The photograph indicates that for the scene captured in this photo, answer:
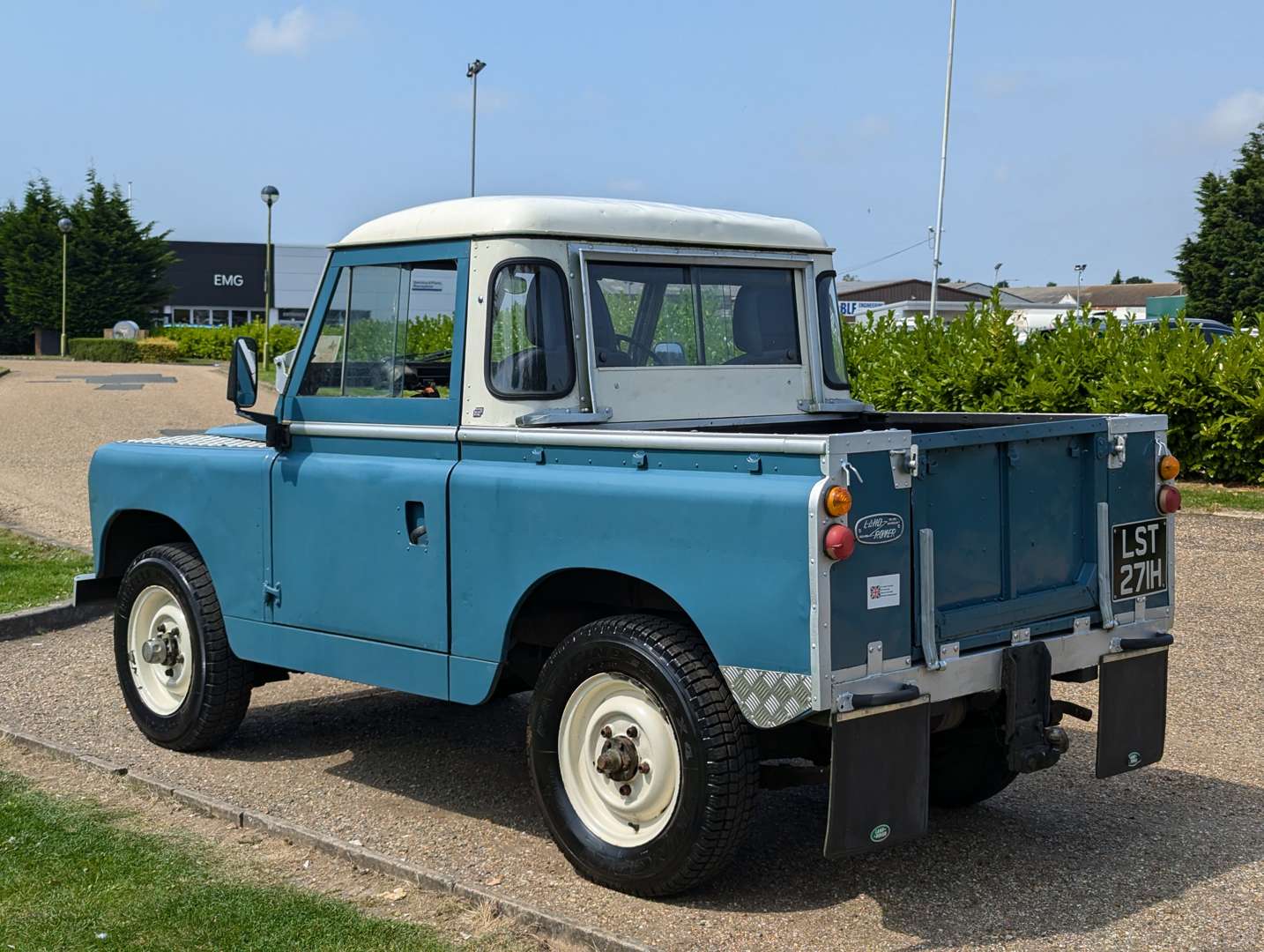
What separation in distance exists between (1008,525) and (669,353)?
5.14ft

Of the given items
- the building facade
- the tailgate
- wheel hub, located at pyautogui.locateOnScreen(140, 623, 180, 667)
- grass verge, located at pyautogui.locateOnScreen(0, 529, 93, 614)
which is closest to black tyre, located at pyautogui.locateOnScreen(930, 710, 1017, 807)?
the tailgate

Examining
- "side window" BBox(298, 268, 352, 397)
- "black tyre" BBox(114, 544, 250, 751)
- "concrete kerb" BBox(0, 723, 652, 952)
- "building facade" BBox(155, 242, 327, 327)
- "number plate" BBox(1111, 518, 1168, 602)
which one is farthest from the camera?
"building facade" BBox(155, 242, 327, 327)

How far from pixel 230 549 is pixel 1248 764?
444cm

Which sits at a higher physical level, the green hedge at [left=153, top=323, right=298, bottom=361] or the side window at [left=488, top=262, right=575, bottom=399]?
the green hedge at [left=153, top=323, right=298, bottom=361]

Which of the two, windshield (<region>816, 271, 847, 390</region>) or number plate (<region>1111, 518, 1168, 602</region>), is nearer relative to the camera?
number plate (<region>1111, 518, 1168, 602</region>)

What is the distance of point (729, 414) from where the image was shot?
6.05m

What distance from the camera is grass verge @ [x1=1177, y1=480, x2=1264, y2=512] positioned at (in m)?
13.6

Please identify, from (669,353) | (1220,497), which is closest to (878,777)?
(669,353)

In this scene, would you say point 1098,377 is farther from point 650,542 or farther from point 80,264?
point 80,264

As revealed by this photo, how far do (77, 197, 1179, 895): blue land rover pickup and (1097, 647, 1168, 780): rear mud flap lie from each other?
0.01m

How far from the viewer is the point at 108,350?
49594 millimetres

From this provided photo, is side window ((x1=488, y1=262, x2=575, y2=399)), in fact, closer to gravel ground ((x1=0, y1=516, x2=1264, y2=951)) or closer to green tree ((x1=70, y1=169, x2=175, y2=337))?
gravel ground ((x1=0, y1=516, x2=1264, y2=951))

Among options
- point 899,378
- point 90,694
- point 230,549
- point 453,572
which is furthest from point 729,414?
point 899,378

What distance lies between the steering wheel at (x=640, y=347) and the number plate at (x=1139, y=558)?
178cm
